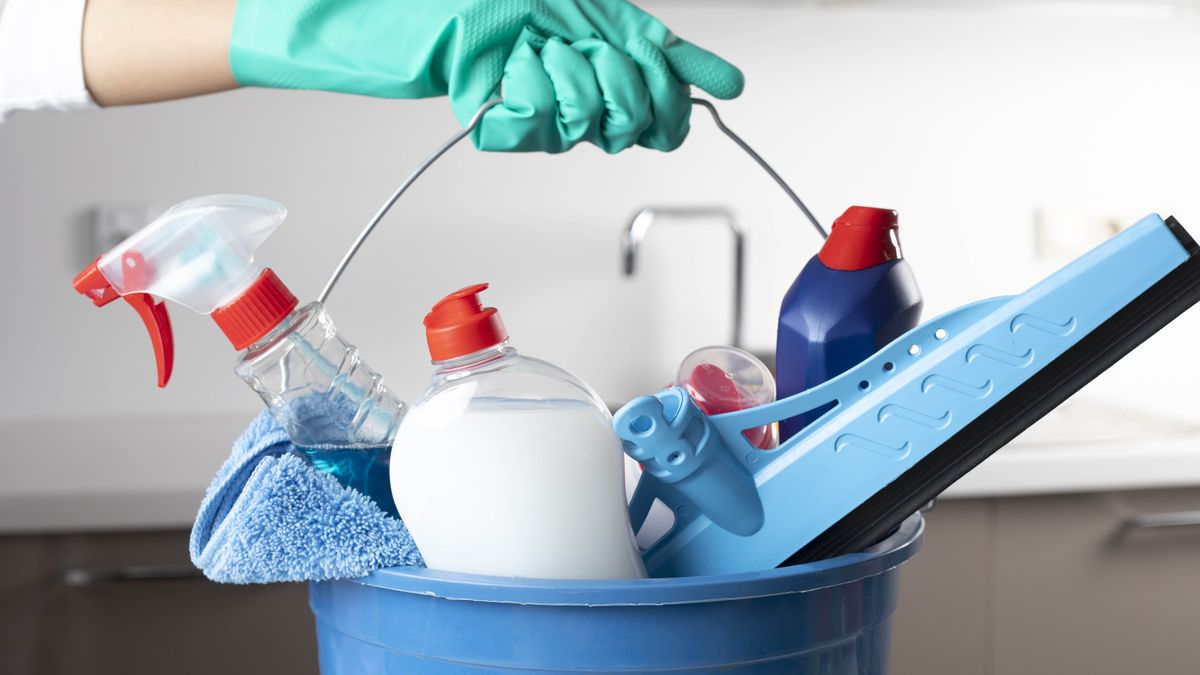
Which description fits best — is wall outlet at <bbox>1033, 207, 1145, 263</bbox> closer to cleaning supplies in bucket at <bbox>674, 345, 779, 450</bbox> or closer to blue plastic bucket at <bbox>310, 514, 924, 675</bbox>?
cleaning supplies in bucket at <bbox>674, 345, 779, 450</bbox>

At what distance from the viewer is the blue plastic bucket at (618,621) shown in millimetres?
510

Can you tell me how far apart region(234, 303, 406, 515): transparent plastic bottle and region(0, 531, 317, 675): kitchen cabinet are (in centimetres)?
76

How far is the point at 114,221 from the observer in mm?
1681

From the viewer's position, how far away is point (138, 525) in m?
1.30

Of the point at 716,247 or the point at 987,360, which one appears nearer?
the point at 987,360

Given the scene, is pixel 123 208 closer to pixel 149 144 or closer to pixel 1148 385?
pixel 149 144

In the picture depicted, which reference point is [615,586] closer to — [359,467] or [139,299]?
[359,467]

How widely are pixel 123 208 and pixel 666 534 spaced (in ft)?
4.35

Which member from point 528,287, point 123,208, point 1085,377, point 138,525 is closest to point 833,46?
point 528,287

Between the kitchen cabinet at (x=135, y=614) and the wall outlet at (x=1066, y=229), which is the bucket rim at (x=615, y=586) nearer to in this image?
the kitchen cabinet at (x=135, y=614)

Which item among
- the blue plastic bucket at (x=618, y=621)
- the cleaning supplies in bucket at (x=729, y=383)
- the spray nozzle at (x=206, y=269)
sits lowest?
the blue plastic bucket at (x=618, y=621)

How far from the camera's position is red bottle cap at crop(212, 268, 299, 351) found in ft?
1.86

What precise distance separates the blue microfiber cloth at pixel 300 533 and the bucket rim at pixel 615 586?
0.6 inches

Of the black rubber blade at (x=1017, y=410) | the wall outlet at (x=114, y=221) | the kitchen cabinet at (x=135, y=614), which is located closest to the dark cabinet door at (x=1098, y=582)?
the kitchen cabinet at (x=135, y=614)
